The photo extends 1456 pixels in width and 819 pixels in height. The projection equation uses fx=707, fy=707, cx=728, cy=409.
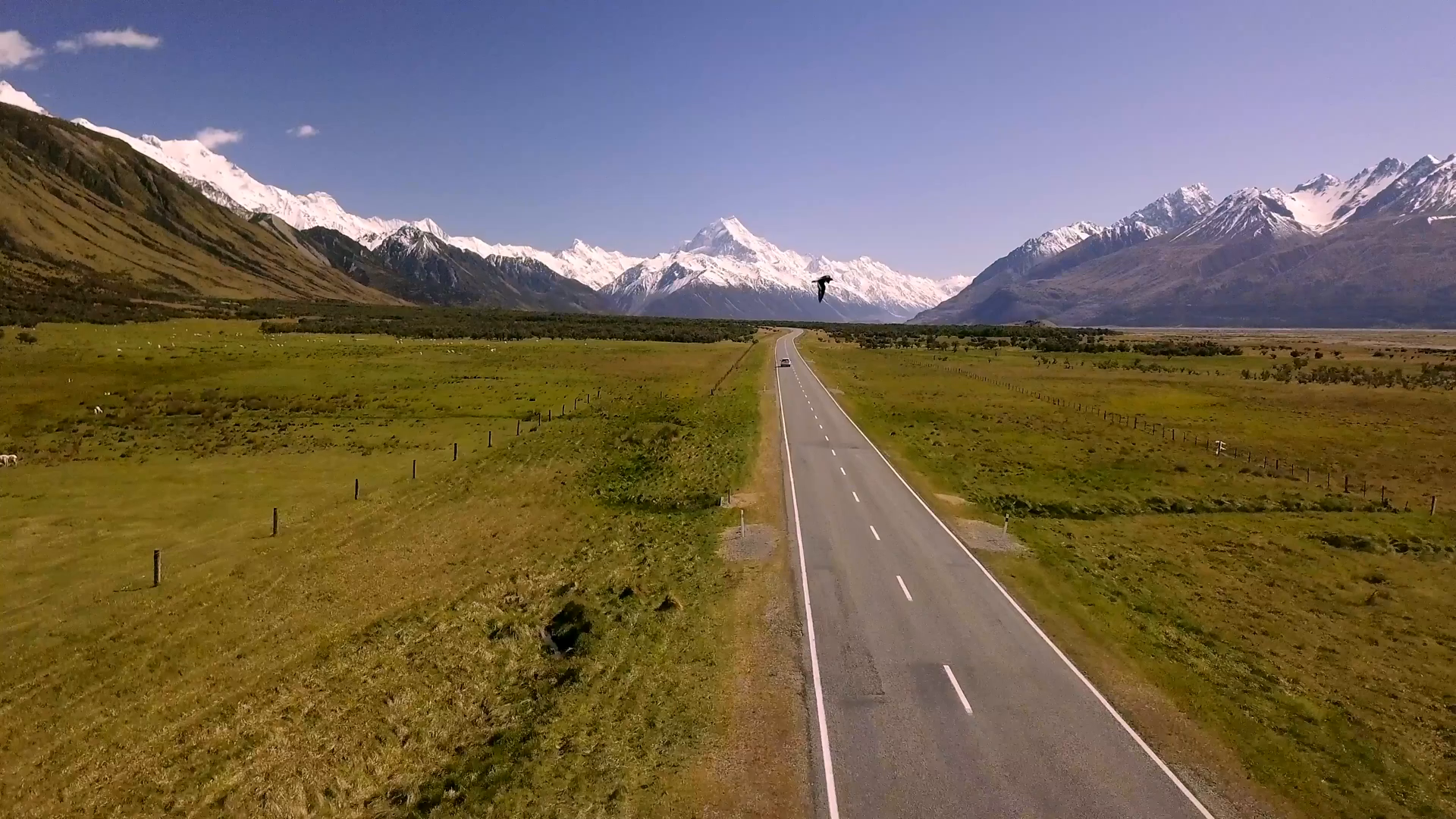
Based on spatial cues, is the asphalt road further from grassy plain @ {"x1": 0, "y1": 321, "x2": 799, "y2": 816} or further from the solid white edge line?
grassy plain @ {"x1": 0, "y1": 321, "x2": 799, "y2": 816}

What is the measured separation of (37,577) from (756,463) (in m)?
31.6

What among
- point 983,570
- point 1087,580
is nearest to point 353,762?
point 983,570

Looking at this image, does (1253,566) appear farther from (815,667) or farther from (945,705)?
(815,667)

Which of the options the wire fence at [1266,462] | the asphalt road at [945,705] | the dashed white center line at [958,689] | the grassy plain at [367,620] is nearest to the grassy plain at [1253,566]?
the wire fence at [1266,462]

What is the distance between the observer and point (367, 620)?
21.3 metres

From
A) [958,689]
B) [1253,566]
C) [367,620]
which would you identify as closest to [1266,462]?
[1253,566]

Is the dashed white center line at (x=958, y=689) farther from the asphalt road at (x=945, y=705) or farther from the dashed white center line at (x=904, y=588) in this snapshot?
the dashed white center line at (x=904, y=588)

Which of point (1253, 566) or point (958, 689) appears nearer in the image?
point (958, 689)

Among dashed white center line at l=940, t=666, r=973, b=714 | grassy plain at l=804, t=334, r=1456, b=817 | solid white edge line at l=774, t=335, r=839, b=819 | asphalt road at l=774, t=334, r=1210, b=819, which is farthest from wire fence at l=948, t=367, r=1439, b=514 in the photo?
dashed white center line at l=940, t=666, r=973, b=714

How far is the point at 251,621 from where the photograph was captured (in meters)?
20.9

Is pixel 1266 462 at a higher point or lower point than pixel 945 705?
higher

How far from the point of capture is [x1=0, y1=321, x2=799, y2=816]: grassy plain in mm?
14117

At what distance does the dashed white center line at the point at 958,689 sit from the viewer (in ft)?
56.1

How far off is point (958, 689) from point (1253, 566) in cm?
1863
